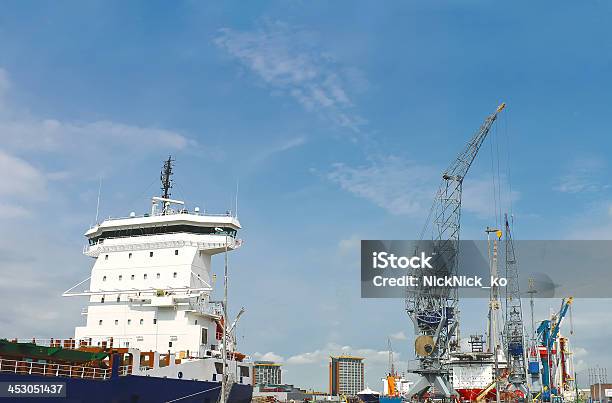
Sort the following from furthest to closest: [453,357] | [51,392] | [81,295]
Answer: [453,357] < [81,295] < [51,392]

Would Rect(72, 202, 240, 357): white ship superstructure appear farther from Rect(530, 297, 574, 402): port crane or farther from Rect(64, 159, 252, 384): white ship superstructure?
Rect(530, 297, 574, 402): port crane

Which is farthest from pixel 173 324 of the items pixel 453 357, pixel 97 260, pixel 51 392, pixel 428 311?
pixel 453 357

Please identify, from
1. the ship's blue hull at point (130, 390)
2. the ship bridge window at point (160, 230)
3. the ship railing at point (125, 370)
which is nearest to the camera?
the ship's blue hull at point (130, 390)

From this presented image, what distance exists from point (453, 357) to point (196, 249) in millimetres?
57968

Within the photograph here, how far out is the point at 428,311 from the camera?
8088 cm

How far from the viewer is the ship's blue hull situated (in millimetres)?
32781

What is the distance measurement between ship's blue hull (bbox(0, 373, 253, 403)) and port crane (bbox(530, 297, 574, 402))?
77644 mm

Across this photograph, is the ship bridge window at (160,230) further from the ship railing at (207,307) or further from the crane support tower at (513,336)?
the crane support tower at (513,336)

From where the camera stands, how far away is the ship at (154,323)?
122ft

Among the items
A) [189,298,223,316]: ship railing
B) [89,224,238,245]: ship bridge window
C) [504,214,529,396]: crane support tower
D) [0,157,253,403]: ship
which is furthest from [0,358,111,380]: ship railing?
[504,214,529,396]: crane support tower

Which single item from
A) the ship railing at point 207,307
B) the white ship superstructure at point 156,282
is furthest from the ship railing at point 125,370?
the ship railing at point 207,307

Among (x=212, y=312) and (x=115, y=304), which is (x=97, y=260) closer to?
(x=115, y=304)

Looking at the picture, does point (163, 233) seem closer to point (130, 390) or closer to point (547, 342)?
point (130, 390)

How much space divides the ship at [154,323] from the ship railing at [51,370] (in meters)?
0.08
